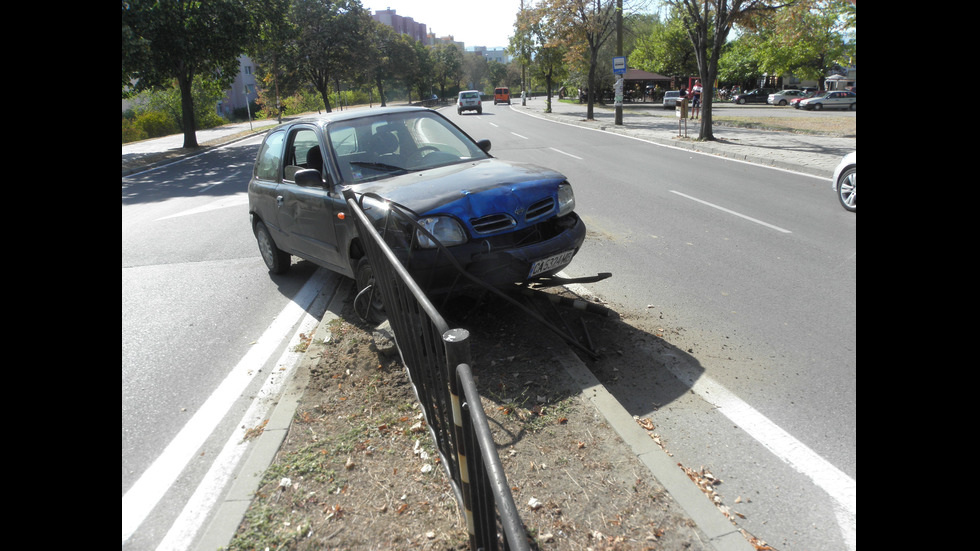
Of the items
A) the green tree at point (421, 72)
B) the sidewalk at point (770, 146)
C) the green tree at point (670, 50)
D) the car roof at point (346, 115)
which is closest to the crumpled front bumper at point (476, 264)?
the car roof at point (346, 115)

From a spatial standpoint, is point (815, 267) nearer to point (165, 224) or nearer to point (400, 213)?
point (400, 213)

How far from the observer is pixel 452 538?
2.61 meters

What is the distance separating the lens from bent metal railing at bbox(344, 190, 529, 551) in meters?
1.48

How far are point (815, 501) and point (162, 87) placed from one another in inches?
1168

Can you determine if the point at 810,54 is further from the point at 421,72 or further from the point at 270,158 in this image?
the point at 270,158

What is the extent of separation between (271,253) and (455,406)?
5.58 metres

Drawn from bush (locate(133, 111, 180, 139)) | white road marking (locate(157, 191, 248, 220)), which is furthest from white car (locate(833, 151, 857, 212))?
bush (locate(133, 111, 180, 139))

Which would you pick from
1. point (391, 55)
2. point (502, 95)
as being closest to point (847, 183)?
point (502, 95)

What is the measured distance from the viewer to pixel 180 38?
2434cm

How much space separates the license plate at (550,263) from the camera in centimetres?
445

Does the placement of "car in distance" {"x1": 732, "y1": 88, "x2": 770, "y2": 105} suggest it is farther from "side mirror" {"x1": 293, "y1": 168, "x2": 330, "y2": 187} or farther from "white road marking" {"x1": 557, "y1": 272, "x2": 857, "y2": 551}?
"white road marking" {"x1": 557, "y1": 272, "x2": 857, "y2": 551}

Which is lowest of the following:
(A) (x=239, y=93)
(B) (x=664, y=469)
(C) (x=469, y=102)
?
(B) (x=664, y=469)

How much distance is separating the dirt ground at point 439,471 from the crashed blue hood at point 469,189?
1037 millimetres
